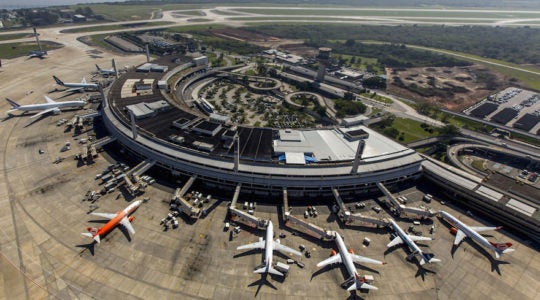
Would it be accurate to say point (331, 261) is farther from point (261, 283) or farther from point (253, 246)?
point (253, 246)

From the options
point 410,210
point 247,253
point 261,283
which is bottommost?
point 261,283

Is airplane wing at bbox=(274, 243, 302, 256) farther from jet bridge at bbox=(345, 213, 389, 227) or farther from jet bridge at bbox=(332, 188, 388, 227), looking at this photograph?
jet bridge at bbox=(345, 213, 389, 227)

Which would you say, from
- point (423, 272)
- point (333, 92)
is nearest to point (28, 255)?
point (423, 272)

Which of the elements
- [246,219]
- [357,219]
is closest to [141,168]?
[246,219]

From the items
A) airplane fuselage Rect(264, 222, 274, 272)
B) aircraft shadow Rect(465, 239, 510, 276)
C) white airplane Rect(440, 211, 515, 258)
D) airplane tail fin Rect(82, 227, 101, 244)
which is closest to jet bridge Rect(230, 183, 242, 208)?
airplane fuselage Rect(264, 222, 274, 272)

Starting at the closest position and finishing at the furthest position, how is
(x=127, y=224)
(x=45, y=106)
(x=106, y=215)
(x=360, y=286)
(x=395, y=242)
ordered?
(x=360, y=286) < (x=127, y=224) < (x=395, y=242) < (x=106, y=215) < (x=45, y=106)

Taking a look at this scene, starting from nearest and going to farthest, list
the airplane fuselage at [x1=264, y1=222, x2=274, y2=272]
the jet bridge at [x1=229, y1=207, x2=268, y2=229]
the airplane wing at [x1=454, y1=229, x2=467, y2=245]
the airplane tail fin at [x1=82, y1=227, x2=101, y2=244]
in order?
the airplane fuselage at [x1=264, y1=222, x2=274, y2=272] < the airplane tail fin at [x1=82, y1=227, x2=101, y2=244] < the jet bridge at [x1=229, y1=207, x2=268, y2=229] < the airplane wing at [x1=454, y1=229, x2=467, y2=245]
